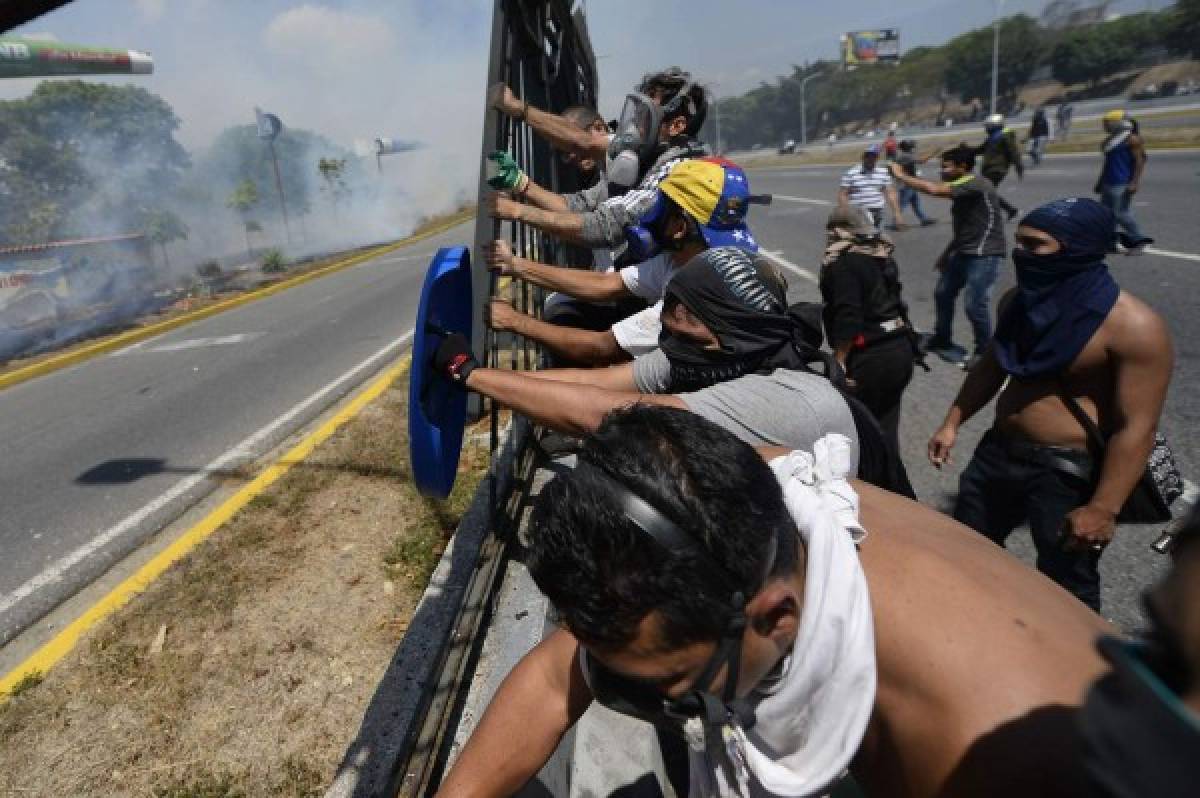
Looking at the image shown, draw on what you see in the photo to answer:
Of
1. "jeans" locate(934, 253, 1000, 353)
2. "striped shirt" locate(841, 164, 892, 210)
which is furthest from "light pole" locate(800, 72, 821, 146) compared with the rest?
"jeans" locate(934, 253, 1000, 353)

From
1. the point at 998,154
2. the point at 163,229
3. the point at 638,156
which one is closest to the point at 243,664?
the point at 638,156

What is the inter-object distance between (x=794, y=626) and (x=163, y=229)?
25.2 metres

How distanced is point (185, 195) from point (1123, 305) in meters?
38.0

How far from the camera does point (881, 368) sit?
3.70m

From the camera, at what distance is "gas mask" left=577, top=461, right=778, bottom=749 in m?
0.99

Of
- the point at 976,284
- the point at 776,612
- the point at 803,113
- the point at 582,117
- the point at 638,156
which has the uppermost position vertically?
the point at 803,113

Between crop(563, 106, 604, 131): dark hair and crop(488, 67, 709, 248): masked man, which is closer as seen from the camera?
crop(488, 67, 709, 248): masked man

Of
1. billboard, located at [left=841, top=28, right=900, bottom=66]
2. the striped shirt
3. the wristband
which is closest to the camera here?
the wristband

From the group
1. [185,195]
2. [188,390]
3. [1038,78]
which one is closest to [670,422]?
[188,390]

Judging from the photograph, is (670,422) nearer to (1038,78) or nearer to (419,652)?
(419,652)

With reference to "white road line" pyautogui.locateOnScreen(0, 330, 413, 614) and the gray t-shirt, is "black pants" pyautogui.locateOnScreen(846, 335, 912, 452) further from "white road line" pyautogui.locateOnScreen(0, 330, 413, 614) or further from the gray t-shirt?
"white road line" pyautogui.locateOnScreen(0, 330, 413, 614)

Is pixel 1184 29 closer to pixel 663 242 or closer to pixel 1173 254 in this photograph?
pixel 1173 254

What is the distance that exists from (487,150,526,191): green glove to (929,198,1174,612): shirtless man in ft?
6.15

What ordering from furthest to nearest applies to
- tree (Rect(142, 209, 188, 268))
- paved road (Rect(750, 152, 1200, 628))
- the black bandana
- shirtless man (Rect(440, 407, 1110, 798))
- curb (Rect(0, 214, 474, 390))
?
tree (Rect(142, 209, 188, 268)) < curb (Rect(0, 214, 474, 390)) < paved road (Rect(750, 152, 1200, 628)) < the black bandana < shirtless man (Rect(440, 407, 1110, 798))
